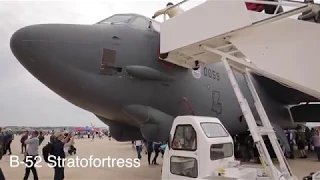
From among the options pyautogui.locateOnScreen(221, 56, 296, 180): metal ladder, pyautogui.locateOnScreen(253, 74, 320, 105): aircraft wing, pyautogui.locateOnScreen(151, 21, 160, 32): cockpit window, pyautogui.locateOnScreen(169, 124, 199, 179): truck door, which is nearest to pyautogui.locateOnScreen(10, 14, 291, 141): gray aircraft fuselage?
pyautogui.locateOnScreen(151, 21, 160, 32): cockpit window

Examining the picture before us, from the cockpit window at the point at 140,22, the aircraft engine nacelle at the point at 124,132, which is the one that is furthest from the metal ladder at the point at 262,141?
the aircraft engine nacelle at the point at 124,132

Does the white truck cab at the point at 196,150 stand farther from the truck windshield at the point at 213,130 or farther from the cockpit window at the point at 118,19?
the cockpit window at the point at 118,19

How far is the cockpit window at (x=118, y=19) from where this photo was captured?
7.54 m

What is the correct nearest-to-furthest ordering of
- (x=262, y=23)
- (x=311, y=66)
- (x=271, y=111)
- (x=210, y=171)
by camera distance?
(x=311, y=66) < (x=262, y=23) < (x=210, y=171) < (x=271, y=111)

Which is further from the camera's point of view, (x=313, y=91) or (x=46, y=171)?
(x=46, y=171)

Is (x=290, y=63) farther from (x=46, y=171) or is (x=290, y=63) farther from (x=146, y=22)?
(x=46, y=171)

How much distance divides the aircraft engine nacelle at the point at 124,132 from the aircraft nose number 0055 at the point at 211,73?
2.77m

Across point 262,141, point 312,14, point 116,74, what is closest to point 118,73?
point 116,74

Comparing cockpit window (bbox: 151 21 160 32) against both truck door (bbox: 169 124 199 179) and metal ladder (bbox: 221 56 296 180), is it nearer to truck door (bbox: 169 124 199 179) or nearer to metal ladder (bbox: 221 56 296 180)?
metal ladder (bbox: 221 56 296 180)

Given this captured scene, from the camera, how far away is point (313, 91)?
3.79 meters

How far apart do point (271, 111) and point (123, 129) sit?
8118mm

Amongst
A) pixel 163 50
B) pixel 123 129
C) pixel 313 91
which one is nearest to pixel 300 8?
pixel 313 91

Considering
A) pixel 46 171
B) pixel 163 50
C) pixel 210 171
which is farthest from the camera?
pixel 46 171

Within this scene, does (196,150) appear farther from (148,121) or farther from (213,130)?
(148,121)
